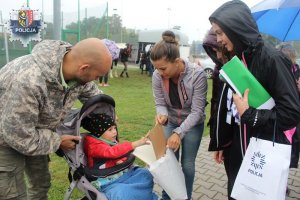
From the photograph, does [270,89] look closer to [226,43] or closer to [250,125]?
[250,125]

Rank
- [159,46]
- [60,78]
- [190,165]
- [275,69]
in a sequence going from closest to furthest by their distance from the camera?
[275,69] → [60,78] → [159,46] → [190,165]

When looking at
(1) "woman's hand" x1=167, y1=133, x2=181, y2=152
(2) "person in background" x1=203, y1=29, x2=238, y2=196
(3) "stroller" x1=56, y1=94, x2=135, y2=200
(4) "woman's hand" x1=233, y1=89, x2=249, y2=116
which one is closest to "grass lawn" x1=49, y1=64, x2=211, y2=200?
(3) "stroller" x1=56, y1=94, x2=135, y2=200

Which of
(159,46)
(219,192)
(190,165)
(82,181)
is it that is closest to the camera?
(82,181)

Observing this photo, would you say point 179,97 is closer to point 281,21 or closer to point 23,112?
point 23,112

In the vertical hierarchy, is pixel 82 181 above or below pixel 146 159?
below

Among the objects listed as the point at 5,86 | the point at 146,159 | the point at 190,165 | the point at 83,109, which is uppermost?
the point at 5,86

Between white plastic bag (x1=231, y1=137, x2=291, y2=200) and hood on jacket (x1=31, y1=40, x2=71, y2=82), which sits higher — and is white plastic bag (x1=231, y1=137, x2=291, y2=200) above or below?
below

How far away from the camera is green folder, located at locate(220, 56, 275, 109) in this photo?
2061 millimetres

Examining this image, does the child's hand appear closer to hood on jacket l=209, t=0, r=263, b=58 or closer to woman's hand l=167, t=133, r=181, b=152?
woman's hand l=167, t=133, r=181, b=152

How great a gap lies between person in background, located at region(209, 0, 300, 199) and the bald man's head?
80 centimetres

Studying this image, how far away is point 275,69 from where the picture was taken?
2.02m

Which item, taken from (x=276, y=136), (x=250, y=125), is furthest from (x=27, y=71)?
(x=276, y=136)

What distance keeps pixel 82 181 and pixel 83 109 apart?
23.0 inches

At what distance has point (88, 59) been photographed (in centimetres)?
215
